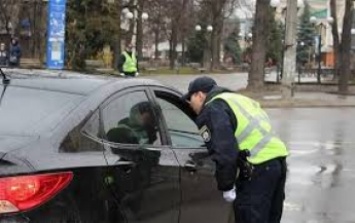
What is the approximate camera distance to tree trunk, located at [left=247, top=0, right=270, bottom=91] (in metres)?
31.0

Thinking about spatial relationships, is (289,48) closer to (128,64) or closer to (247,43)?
(128,64)

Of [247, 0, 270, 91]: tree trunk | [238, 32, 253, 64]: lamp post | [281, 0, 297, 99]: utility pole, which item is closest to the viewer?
[281, 0, 297, 99]: utility pole

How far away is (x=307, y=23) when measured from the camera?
329 feet

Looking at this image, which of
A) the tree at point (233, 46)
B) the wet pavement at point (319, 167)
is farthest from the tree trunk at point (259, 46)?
the tree at point (233, 46)

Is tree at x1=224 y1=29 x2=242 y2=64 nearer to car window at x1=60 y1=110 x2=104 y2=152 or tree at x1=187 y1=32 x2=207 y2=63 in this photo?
tree at x1=187 y1=32 x2=207 y2=63

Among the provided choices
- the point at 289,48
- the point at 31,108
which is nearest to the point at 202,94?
the point at 31,108

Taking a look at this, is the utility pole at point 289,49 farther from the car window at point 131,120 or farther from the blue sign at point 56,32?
the car window at point 131,120

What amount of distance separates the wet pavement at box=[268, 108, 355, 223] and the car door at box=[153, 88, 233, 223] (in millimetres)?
2838

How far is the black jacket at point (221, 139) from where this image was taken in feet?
15.8

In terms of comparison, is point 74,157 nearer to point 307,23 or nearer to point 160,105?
point 160,105

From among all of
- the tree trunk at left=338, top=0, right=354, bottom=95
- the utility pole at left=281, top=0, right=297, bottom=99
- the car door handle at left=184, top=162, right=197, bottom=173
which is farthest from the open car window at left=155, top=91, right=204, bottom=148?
the tree trunk at left=338, top=0, right=354, bottom=95

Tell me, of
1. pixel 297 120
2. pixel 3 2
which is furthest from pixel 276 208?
pixel 3 2

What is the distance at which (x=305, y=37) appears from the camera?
9506 cm

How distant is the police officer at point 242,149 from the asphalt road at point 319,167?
3402 millimetres
